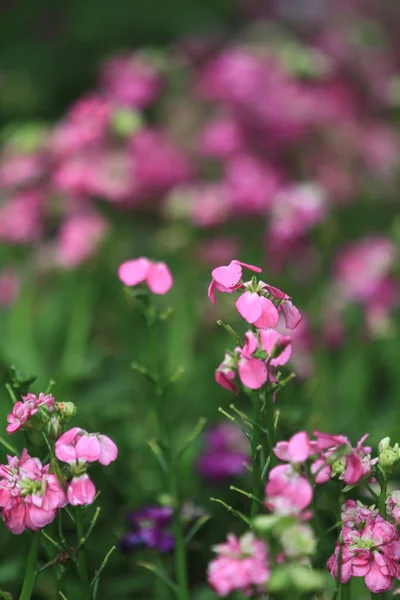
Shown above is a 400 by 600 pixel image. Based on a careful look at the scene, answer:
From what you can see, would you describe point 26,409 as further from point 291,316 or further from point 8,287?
point 8,287

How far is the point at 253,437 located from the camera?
681 millimetres

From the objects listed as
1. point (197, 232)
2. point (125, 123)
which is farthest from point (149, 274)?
point (197, 232)

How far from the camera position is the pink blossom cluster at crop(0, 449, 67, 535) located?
2.04 feet

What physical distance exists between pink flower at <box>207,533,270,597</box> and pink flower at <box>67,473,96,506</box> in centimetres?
13

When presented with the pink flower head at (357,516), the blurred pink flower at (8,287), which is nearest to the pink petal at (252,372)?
the pink flower head at (357,516)

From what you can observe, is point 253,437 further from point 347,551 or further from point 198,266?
point 198,266

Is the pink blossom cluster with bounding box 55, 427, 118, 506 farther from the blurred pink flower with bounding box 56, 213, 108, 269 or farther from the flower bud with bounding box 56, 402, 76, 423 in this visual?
the blurred pink flower with bounding box 56, 213, 108, 269

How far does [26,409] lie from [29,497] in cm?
7

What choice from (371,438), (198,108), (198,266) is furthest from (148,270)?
(198,108)

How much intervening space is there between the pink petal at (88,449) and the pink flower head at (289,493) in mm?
144

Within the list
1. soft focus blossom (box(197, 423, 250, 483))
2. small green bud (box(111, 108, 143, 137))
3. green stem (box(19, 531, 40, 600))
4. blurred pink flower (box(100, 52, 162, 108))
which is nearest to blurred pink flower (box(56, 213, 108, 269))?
small green bud (box(111, 108, 143, 137))

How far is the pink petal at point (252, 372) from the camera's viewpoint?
0.62 meters

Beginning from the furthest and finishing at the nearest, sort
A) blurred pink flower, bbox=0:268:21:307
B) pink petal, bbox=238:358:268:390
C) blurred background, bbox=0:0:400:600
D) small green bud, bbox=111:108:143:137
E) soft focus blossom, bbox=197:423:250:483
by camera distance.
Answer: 1. blurred pink flower, bbox=0:268:21:307
2. small green bud, bbox=111:108:143:137
3. blurred background, bbox=0:0:400:600
4. soft focus blossom, bbox=197:423:250:483
5. pink petal, bbox=238:358:268:390

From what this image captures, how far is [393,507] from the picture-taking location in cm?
68
